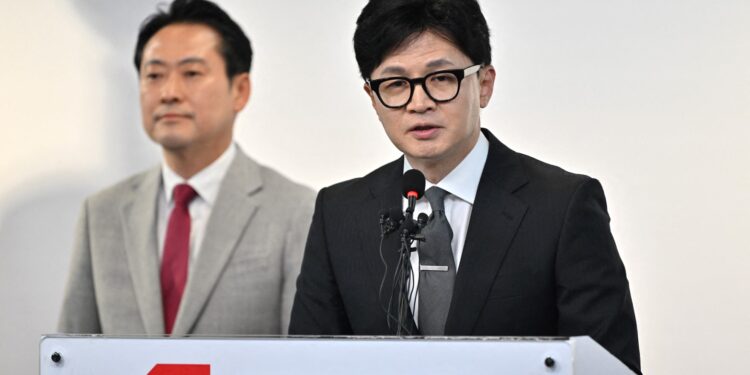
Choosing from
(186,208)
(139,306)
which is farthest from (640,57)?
(139,306)

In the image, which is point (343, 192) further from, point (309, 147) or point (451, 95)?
point (309, 147)

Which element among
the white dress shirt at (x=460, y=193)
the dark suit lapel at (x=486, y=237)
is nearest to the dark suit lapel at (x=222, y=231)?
the white dress shirt at (x=460, y=193)

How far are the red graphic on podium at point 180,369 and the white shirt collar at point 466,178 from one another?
32.0 inches

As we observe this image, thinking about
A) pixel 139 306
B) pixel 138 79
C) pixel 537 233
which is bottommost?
pixel 139 306

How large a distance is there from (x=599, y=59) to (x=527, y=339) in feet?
6.04

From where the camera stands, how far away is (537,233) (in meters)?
2.31

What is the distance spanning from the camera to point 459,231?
95.7 inches

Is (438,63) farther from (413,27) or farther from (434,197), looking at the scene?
(434,197)

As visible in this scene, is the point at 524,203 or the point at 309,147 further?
the point at 309,147

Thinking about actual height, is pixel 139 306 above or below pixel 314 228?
below

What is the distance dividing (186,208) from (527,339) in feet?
7.03

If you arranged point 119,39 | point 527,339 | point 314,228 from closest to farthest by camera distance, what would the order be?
point 527,339 < point 314,228 < point 119,39

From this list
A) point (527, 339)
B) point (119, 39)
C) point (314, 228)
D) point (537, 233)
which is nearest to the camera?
point (527, 339)

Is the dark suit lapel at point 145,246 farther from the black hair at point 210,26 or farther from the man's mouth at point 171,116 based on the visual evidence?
the black hair at point 210,26
